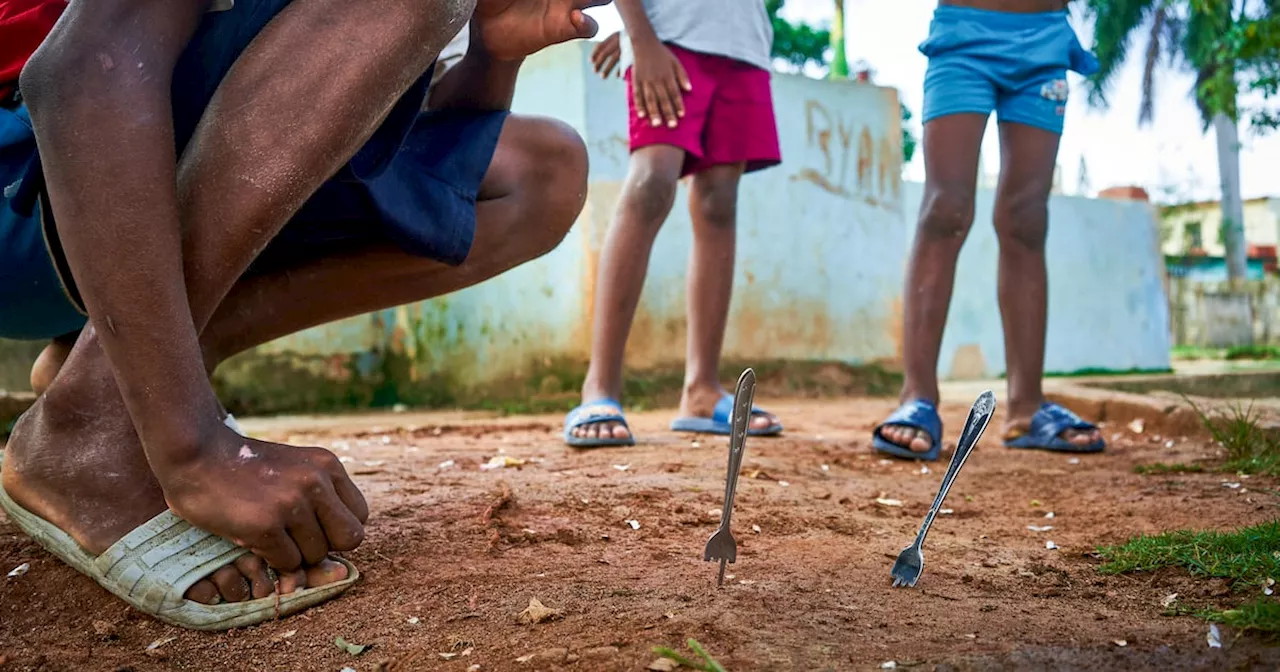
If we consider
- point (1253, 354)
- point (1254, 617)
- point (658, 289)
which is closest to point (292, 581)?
point (1254, 617)

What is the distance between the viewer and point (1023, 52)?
287cm

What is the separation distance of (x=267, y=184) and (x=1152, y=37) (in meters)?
21.6

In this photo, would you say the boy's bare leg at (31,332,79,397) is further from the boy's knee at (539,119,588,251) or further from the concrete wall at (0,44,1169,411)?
the concrete wall at (0,44,1169,411)

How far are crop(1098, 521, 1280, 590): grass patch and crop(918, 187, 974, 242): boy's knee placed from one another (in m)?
1.54

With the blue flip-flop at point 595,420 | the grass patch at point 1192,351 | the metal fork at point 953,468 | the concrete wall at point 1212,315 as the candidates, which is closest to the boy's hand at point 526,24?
the metal fork at point 953,468

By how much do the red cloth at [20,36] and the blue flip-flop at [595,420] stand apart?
1.54 metres

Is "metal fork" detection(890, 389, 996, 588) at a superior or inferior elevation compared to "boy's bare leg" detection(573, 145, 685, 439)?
inferior

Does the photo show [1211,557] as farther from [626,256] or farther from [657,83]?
[657,83]

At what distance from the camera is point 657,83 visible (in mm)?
2812

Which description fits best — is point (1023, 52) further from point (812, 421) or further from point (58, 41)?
point (58, 41)

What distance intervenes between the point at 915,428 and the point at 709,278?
0.84 m

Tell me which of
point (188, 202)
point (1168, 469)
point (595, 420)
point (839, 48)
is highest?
point (839, 48)

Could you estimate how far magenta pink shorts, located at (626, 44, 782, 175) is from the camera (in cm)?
294

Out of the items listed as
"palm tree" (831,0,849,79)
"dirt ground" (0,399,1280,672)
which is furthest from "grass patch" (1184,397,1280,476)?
"palm tree" (831,0,849,79)
